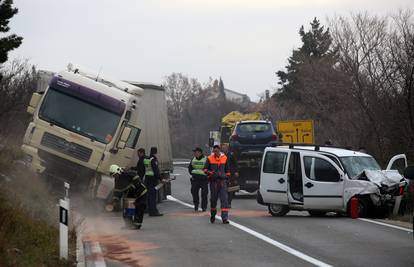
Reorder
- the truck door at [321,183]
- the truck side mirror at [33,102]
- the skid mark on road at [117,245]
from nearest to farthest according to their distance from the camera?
the skid mark on road at [117,245] < the truck door at [321,183] < the truck side mirror at [33,102]

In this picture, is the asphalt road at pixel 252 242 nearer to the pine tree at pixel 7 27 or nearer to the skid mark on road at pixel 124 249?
the skid mark on road at pixel 124 249

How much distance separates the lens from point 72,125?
62.6ft

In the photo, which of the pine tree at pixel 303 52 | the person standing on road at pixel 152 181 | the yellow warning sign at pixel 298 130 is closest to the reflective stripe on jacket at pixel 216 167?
the person standing on road at pixel 152 181

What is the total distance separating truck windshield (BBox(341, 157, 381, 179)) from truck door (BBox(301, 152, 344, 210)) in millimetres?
263

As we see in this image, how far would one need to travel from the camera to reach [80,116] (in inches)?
754

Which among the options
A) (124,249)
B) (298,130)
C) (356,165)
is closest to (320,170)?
(356,165)

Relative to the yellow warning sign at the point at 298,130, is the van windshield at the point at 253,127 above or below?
below

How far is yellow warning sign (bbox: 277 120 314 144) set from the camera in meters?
34.2

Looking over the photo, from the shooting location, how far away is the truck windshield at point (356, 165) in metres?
17.6

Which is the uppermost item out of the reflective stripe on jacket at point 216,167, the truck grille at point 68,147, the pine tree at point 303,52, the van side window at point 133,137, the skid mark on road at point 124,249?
the pine tree at point 303,52

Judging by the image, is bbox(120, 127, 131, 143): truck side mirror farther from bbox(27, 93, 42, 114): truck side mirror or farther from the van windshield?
the van windshield

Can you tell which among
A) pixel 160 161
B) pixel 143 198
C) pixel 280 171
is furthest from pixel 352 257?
pixel 160 161

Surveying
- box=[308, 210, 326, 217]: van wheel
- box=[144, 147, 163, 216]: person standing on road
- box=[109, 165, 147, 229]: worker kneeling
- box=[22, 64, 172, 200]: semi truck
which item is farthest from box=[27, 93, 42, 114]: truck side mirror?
box=[308, 210, 326, 217]: van wheel

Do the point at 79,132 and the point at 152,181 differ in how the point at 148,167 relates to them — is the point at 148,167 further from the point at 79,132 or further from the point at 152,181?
the point at 79,132
